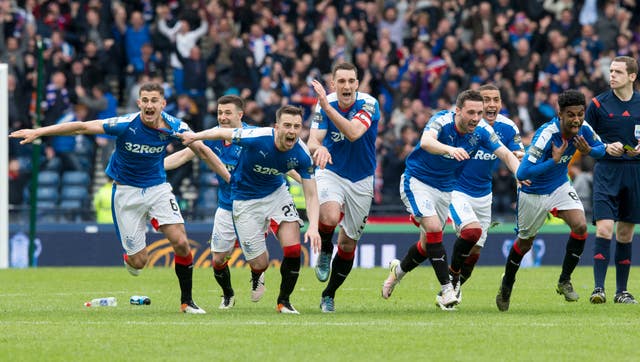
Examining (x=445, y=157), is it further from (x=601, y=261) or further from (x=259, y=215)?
(x=601, y=261)

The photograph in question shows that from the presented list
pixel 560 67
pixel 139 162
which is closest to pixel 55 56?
pixel 560 67

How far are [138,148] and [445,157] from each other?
3.33 metres

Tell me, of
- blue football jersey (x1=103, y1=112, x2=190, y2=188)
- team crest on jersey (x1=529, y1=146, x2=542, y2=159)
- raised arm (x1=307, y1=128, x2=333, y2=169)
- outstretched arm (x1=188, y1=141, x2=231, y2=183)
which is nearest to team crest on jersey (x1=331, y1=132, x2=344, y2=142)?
raised arm (x1=307, y1=128, x2=333, y2=169)

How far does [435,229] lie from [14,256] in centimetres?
1319

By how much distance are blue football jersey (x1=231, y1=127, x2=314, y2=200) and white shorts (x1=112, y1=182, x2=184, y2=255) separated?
33.5 inches

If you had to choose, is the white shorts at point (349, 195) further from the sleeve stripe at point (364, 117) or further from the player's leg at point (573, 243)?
the player's leg at point (573, 243)

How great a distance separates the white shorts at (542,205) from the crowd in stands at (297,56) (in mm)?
11511

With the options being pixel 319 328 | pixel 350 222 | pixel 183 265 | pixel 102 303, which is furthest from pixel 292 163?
pixel 102 303

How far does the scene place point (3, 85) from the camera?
915 inches

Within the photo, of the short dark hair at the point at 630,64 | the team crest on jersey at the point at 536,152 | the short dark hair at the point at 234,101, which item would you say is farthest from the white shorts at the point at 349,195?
the short dark hair at the point at 630,64

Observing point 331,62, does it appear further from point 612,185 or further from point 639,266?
point 612,185

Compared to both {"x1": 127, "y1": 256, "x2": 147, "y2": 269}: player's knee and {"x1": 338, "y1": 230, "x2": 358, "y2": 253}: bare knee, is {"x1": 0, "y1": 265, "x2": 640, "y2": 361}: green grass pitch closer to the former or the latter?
{"x1": 127, "y1": 256, "x2": 147, "y2": 269}: player's knee

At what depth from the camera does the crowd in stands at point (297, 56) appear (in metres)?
26.2

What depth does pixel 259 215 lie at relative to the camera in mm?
13562
